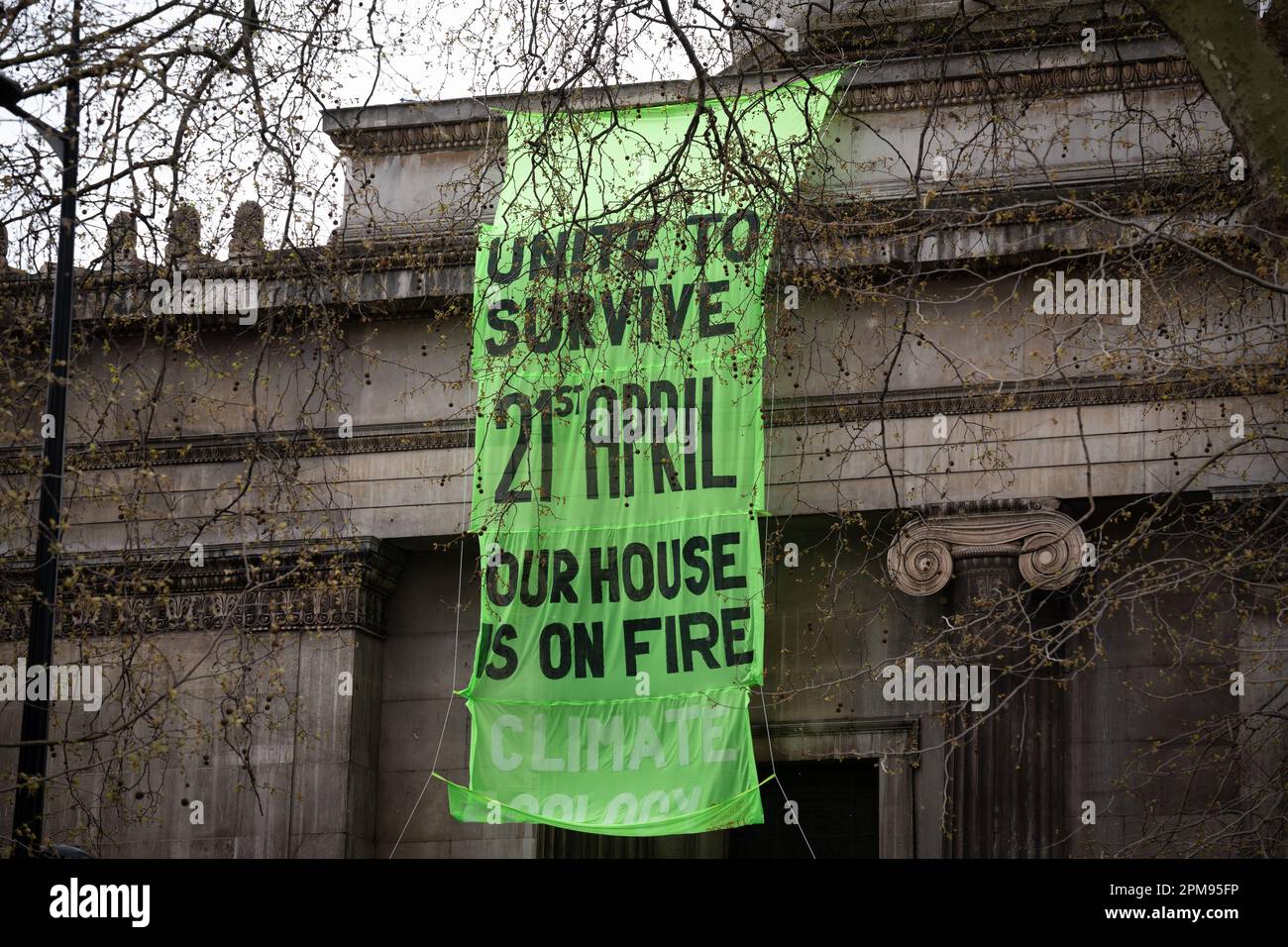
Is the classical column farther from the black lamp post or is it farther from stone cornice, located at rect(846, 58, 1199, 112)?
the black lamp post

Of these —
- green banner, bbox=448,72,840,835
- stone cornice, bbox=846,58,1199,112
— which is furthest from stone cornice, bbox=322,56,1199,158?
green banner, bbox=448,72,840,835

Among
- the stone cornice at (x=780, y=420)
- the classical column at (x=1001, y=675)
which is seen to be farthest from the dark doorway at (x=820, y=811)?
the stone cornice at (x=780, y=420)

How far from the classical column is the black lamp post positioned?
27.8 ft

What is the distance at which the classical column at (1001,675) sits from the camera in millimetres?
18766

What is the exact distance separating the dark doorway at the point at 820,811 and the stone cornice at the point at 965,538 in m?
2.34

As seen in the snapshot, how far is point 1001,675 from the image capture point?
1917cm

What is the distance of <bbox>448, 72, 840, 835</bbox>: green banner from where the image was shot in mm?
18641

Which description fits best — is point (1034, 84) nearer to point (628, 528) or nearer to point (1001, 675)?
point (1001, 675)

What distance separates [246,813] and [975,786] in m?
7.75

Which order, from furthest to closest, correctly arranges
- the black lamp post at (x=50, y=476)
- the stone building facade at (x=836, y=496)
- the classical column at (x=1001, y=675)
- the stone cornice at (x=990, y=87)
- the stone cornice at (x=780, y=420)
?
1. the stone cornice at (x=990, y=87)
2. the stone building facade at (x=836, y=496)
3. the classical column at (x=1001, y=675)
4. the stone cornice at (x=780, y=420)
5. the black lamp post at (x=50, y=476)

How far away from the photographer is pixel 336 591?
2081 cm

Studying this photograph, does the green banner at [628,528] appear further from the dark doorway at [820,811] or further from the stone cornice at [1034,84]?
the dark doorway at [820,811]

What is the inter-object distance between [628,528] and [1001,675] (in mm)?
4013

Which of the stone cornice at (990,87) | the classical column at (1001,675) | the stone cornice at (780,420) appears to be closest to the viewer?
the stone cornice at (780,420)
